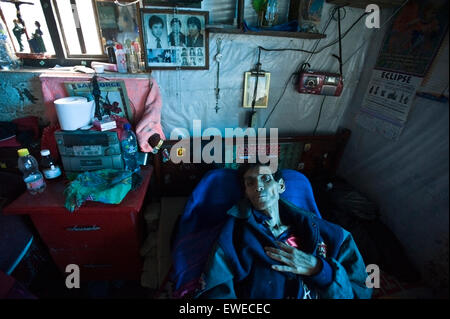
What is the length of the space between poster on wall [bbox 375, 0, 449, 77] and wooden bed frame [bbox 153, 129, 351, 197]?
66 centimetres

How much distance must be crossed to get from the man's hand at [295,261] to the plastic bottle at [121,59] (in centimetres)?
138

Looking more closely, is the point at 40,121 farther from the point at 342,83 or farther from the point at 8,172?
the point at 342,83

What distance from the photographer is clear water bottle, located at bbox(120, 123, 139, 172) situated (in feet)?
4.16

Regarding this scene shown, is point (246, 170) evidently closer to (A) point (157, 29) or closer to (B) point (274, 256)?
(B) point (274, 256)

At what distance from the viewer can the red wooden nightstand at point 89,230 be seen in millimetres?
1066

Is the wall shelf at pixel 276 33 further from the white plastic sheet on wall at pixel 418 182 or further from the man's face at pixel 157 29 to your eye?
the white plastic sheet on wall at pixel 418 182

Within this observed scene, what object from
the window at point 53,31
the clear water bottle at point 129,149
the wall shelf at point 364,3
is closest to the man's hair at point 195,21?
the window at point 53,31

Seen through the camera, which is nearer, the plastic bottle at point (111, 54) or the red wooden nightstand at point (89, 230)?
the red wooden nightstand at point (89, 230)

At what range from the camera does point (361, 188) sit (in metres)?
1.40

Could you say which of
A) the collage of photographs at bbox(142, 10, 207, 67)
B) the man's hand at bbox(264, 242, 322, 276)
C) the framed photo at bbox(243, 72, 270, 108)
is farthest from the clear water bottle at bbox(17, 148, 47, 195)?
the framed photo at bbox(243, 72, 270, 108)

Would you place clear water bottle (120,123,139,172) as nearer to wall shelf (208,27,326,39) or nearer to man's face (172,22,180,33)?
man's face (172,22,180,33)
